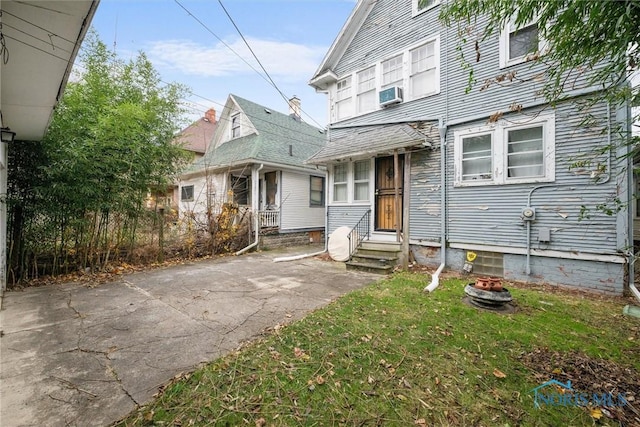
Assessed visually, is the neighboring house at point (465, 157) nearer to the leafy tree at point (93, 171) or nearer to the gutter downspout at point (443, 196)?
the gutter downspout at point (443, 196)

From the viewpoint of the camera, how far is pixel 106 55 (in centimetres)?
748

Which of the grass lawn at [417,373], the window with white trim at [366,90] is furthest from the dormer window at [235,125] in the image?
the grass lawn at [417,373]

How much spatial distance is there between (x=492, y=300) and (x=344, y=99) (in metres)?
7.21

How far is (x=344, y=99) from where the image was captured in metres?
8.83

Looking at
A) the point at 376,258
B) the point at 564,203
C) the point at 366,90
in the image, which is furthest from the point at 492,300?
the point at 366,90

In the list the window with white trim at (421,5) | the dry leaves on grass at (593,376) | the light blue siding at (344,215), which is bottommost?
the dry leaves on grass at (593,376)

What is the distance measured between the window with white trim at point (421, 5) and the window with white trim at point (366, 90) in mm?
1666

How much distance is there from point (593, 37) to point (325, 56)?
25.4ft

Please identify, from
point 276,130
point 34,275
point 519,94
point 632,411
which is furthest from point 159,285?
point 276,130

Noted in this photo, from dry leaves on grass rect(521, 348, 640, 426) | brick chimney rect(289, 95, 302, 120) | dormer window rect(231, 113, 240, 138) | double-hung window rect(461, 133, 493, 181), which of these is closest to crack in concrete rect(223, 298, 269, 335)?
dry leaves on grass rect(521, 348, 640, 426)

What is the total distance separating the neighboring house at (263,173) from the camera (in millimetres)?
10477

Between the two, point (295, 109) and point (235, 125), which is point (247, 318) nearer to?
point (235, 125)

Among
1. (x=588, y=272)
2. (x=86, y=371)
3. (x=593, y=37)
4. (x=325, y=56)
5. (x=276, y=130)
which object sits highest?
(x=325, y=56)

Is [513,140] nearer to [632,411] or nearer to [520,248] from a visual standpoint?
[520,248]
